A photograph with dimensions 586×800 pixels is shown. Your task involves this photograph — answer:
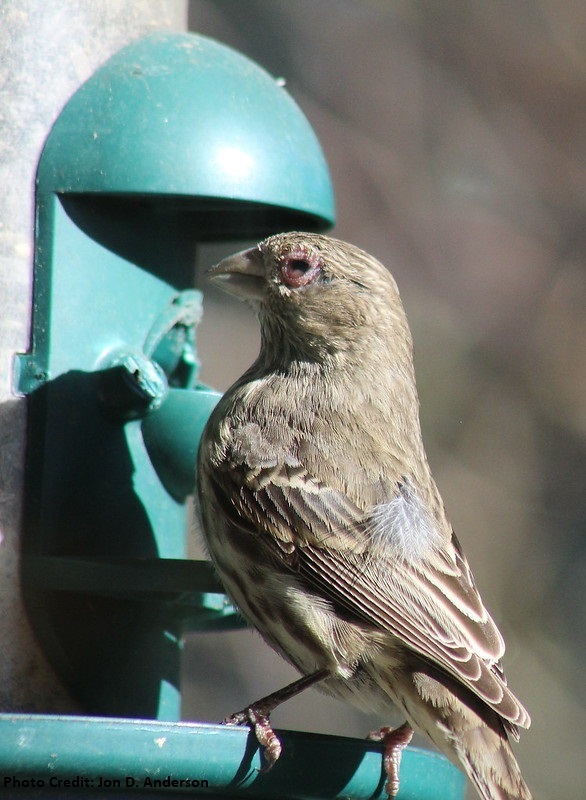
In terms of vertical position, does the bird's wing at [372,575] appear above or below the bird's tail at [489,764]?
above

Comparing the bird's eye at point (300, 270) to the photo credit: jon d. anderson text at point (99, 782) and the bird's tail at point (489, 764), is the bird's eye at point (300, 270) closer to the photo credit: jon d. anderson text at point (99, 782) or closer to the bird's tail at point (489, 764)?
the bird's tail at point (489, 764)

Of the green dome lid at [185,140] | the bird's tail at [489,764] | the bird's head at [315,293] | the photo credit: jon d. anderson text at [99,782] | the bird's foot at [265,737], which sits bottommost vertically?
the bird's tail at [489,764]

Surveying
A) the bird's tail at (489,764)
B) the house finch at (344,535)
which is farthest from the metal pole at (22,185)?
the bird's tail at (489,764)

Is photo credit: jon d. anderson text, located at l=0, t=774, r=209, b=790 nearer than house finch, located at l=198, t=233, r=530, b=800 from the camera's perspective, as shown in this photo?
Yes

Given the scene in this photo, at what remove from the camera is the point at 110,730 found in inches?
144

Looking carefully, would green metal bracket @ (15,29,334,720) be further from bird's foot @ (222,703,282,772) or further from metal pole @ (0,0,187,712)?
bird's foot @ (222,703,282,772)

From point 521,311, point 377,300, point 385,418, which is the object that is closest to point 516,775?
point 385,418

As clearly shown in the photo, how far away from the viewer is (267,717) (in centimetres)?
405

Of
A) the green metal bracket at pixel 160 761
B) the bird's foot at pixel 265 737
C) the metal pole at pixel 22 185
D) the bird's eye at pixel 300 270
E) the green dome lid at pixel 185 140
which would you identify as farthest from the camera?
the bird's eye at pixel 300 270

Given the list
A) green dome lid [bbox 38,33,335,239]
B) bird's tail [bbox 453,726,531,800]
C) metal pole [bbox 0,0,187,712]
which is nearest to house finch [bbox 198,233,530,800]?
bird's tail [bbox 453,726,531,800]

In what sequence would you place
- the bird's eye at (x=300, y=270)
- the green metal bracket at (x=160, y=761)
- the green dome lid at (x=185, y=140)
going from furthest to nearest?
the bird's eye at (x=300, y=270) → the green dome lid at (x=185, y=140) → the green metal bracket at (x=160, y=761)

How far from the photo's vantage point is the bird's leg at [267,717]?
3.82m

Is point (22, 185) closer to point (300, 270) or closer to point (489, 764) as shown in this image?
point (300, 270)

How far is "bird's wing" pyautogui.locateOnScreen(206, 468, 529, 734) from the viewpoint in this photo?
13.6 feet
